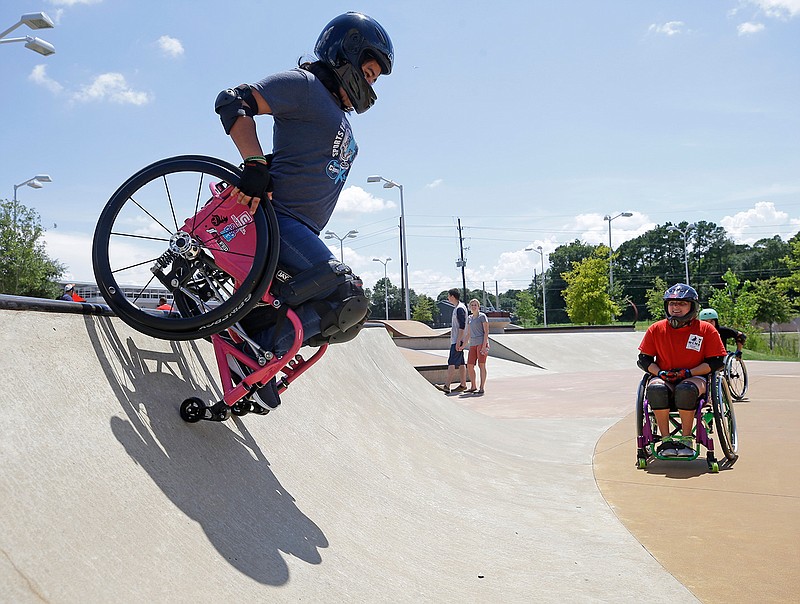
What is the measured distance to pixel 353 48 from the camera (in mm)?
3018

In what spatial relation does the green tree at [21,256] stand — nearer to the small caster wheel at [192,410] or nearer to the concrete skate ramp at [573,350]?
the concrete skate ramp at [573,350]

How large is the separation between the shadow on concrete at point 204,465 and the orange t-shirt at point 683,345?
405 centimetres

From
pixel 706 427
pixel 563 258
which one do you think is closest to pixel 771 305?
pixel 706 427

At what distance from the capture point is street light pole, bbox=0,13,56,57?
1435 centimetres

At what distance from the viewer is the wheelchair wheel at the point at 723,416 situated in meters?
5.49

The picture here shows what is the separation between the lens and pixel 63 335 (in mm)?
2631

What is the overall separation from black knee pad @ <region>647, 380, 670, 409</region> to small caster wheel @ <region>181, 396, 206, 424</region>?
4163 millimetres

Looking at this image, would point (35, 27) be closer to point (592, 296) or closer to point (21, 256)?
point (21, 256)

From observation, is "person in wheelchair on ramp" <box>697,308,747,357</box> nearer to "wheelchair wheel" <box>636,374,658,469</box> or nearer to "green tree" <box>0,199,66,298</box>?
"wheelchair wheel" <box>636,374,658,469</box>

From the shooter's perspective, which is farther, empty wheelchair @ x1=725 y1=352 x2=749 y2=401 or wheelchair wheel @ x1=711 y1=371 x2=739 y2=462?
empty wheelchair @ x1=725 y1=352 x2=749 y2=401

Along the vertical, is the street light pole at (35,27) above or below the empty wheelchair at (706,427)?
above

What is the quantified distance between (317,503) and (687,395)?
377 centimetres

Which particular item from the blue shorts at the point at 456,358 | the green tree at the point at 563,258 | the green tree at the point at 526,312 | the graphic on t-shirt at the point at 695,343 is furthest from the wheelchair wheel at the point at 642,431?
the green tree at the point at 563,258

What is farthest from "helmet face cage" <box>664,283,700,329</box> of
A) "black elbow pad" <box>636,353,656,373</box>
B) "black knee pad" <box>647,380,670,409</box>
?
"black knee pad" <box>647,380,670,409</box>
